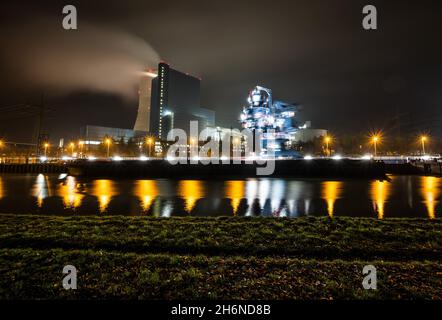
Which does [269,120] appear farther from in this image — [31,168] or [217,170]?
[31,168]

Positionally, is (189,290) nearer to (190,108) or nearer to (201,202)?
(201,202)

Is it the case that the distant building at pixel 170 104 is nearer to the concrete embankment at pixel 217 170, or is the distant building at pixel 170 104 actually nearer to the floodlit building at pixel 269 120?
the floodlit building at pixel 269 120

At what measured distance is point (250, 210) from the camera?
12391 mm

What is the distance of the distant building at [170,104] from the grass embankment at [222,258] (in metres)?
169

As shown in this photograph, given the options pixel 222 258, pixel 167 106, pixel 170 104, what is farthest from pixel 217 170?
pixel 170 104

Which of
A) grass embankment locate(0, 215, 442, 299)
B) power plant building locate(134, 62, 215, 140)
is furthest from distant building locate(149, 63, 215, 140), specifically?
grass embankment locate(0, 215, 442, 299)

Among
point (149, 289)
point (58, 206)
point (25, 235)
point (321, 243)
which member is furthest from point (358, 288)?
point (58, 206)

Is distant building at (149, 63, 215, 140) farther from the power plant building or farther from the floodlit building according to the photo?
the floodlit building

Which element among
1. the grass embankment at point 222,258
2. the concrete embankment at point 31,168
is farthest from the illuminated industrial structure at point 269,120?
the grass embankment at point 222,258

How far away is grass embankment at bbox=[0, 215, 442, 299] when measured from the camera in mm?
4539

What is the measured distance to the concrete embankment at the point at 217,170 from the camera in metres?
33.9

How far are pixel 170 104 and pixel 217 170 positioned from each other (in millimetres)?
160988

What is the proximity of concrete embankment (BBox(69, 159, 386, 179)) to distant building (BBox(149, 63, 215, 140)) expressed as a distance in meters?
140
